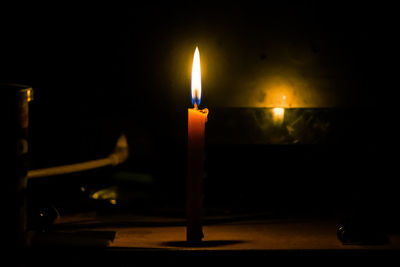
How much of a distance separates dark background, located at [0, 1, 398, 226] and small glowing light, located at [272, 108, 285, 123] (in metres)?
0.04

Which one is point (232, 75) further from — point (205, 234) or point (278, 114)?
point (205, 234)

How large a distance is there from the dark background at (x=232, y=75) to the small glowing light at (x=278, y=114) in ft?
0.13

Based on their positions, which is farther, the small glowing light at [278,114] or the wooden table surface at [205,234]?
the small glowing light at [278,114]

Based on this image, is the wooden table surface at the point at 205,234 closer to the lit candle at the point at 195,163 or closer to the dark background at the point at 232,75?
the lit candle at the point at 195,163

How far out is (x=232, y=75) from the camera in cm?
109

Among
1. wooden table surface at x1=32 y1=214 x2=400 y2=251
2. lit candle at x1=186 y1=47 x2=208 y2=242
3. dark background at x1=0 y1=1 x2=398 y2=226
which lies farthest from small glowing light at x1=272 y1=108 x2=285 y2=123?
lit candle at x1=186 y1=47 x2=208 y2=242

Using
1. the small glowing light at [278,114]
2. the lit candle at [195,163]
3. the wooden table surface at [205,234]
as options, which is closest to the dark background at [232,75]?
the small glowing light at [278,114]

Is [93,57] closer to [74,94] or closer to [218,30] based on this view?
[74,94]

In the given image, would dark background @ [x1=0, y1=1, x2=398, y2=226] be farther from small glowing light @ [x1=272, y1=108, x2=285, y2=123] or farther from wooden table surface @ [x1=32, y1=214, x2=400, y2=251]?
wooden table surface @ [x1=32, y1=214, x2=400, y2=251]

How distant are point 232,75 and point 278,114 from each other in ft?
0.45

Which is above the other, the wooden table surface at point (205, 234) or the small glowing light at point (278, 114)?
the small glowing light at point (278, 114)

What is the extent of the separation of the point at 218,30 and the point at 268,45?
Result: 12cm

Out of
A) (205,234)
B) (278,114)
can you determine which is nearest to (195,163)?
(205,234)

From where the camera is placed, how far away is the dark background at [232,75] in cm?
108
